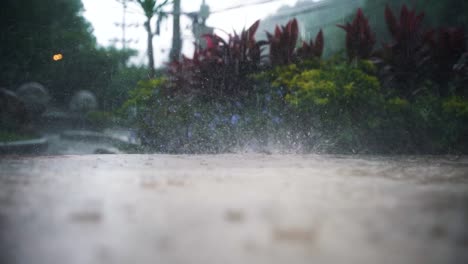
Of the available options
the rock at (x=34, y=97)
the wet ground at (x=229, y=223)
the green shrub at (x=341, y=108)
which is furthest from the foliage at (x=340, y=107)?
the rock at (x=34, y=97)

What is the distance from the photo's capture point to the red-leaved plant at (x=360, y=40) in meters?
4.51

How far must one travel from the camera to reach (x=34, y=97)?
4246 millimetres

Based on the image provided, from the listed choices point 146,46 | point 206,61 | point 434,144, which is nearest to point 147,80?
point 146,46

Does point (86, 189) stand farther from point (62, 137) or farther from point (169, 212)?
point (62, 137)

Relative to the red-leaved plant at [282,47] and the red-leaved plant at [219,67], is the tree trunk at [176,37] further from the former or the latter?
the red-leaved plant at [282,47]

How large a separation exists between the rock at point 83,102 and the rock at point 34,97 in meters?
0.27

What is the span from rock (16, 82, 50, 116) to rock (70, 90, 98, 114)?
0.88ft

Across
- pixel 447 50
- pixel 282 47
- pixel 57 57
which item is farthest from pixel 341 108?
pixel 57 57

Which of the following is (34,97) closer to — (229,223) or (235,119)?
(235,119)

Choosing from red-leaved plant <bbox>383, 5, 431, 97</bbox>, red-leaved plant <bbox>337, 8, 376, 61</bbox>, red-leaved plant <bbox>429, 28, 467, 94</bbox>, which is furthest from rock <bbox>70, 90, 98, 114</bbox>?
red-leaved plant <bbox>429, 28, 467, 94</bbox>

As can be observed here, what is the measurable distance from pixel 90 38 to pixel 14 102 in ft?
3.74

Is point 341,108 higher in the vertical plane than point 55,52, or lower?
lower

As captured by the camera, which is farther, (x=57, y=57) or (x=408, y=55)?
(x=408, y=55)

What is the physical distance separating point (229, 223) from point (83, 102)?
3.72 metres
